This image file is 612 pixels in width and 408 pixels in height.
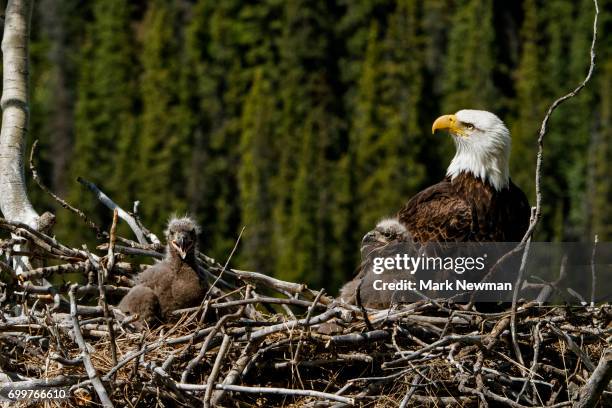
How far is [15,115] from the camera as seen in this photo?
8109 millimetres

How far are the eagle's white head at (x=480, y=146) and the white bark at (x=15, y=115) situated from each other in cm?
270

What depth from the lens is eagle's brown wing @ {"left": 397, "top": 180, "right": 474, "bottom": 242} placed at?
8156 mm

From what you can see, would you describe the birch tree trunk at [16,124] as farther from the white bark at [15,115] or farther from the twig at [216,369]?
the twig at [216,369]

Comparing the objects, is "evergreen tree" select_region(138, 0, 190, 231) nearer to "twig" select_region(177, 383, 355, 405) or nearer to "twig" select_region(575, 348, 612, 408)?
"twig" select_region(177, 383, 355, 405)

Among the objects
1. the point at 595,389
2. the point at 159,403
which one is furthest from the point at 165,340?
the point at 595,389

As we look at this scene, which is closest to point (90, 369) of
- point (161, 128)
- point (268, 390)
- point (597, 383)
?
point (268, 390)

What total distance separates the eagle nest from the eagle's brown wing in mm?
1029

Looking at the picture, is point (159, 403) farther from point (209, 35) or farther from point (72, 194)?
point (209, 35)

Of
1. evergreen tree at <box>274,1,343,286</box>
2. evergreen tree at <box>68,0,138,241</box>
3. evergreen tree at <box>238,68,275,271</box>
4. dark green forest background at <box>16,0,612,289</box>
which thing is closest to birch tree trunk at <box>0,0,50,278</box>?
evergreen tree at <box>274,1,343,286</box>

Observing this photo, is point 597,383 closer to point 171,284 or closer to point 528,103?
point 171,284

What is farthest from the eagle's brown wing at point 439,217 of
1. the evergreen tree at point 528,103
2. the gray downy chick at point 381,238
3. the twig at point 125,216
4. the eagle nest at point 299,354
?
the evergreen tree at point 528,103

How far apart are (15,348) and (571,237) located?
38.4 meters

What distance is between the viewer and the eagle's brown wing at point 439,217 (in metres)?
8.16

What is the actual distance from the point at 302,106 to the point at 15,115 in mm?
37668
